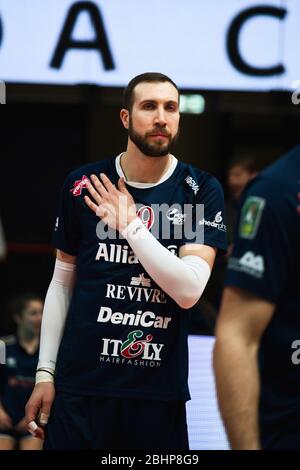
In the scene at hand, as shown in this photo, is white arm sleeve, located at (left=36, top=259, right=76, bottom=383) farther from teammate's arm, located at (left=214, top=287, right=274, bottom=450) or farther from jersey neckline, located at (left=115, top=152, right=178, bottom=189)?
teammate's arm, located at (left=214, top=287, right=274, bottom=450)

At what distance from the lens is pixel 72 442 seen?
3592mm

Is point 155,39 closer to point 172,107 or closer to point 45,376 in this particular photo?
point 172,107

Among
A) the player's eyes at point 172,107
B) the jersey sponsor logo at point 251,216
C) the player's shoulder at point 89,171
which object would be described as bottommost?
the jersey sponsor logo at point 251,216

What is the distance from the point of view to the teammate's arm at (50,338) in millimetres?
3684

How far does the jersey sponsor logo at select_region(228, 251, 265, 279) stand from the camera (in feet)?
8.41

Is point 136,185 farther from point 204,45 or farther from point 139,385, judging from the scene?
point 204,45

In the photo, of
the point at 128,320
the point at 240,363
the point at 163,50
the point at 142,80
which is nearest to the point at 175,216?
the point at 128,320

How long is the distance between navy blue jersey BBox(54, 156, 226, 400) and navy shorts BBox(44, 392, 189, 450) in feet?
Answer: 0.14

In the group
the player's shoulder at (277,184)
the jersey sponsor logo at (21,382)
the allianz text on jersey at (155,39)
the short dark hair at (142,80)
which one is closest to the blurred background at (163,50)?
the allianz text on jersey at (155,39)

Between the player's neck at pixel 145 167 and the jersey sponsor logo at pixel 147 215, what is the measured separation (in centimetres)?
13

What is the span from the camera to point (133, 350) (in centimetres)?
359

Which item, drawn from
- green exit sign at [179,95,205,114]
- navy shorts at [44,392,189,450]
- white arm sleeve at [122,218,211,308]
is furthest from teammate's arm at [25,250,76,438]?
green exit sign at [179,95,205,114]

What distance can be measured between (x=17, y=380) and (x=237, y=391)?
4.96m

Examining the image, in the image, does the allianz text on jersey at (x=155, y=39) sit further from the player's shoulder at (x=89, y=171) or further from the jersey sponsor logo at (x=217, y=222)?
the jersey sponsor logo at (x=217, y=222)
